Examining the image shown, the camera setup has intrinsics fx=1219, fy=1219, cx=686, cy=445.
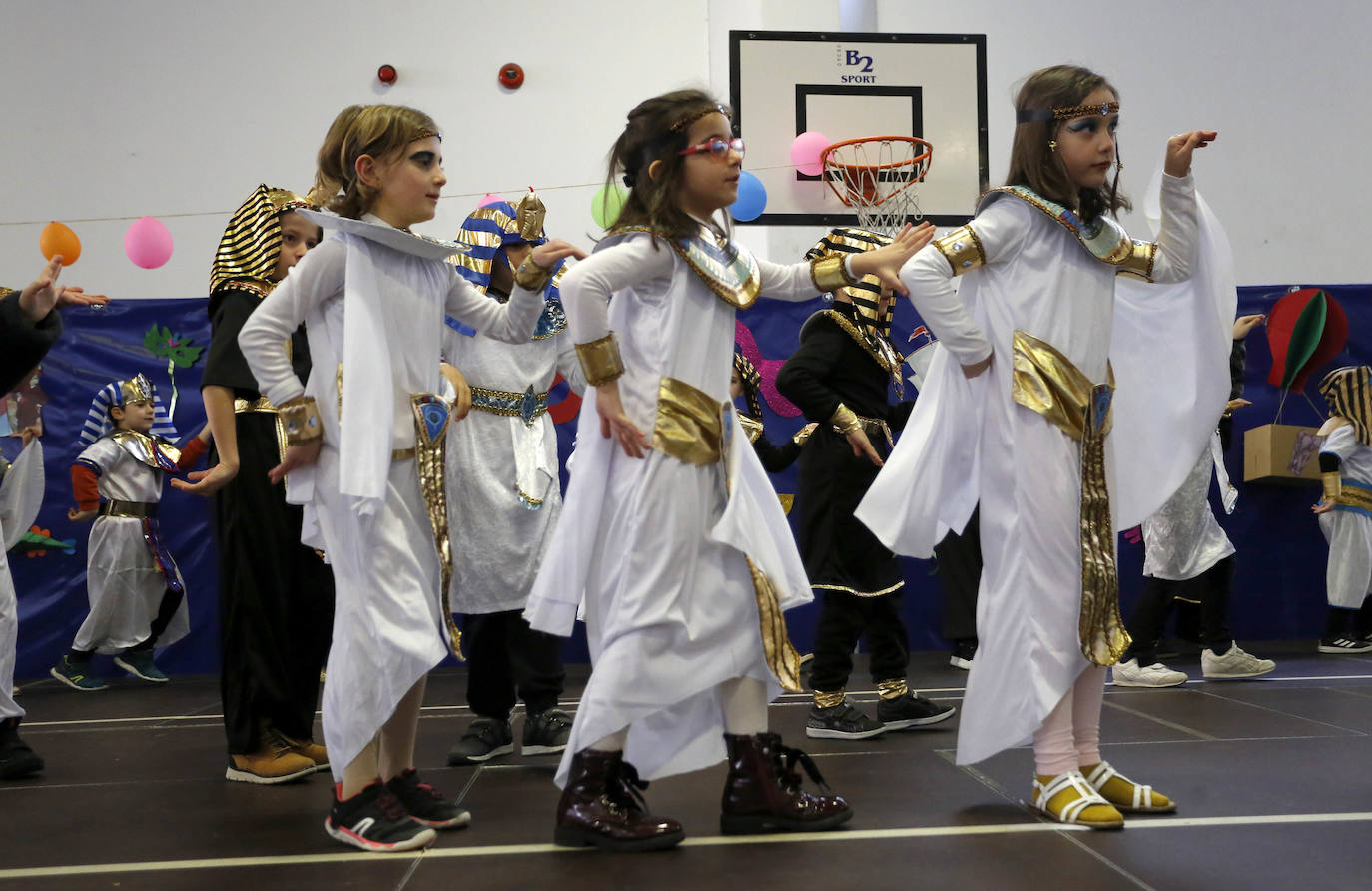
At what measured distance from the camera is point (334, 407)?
260cm

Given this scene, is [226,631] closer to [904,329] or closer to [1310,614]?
[904,329]

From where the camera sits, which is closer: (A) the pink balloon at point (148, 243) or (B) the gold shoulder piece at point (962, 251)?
(B) the gold shoulder piece at point (962, 251)

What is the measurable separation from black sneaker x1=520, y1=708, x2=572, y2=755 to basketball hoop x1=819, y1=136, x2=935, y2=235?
4.39m

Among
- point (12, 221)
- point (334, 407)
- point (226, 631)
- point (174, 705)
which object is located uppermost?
point (12, 221)

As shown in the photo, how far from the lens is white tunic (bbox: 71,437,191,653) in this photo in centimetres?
606

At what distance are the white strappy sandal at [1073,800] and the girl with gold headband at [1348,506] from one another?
4348 mm

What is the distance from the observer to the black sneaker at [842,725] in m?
3.81

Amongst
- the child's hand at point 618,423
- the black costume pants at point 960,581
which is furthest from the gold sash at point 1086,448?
the black costume pants at point 960,581

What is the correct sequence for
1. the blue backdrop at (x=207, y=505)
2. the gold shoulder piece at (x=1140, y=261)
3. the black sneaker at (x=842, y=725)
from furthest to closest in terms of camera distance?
the blue backdrop at (x=207, y=505) < the black sneaker at (x=842, y=725) < the gold shoulder piece at (x=1140, y=261)

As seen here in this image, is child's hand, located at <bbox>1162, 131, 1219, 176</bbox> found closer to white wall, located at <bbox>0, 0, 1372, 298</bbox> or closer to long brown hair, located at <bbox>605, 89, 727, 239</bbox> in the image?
long brown hair, located at <bbox>605, 89, 727, 239</bbox>

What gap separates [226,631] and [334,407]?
3.78 feet

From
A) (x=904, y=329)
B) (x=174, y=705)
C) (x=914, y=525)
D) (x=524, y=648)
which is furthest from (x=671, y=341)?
(x=904, y=329)

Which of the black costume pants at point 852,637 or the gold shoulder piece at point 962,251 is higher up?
the gold shoulder piece at point 962,251

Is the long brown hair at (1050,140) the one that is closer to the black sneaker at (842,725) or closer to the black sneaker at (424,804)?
the black sneaker at (842,725)
